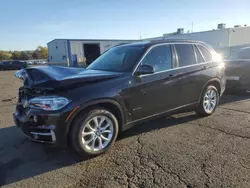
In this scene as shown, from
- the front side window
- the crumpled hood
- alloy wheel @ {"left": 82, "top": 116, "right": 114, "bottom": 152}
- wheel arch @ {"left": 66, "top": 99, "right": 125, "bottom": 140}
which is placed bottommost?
alloy wheel @ {"left": 82, "top": 116, "right": 114, "bottom": 152}

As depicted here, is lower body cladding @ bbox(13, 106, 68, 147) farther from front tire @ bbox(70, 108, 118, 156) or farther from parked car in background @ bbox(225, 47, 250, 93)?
parked car in background @ bbox(225, 47, 250, 93)

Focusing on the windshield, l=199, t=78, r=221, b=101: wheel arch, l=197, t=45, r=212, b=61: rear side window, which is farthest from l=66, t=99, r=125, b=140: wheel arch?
l=197, t=45, r=212, b=61: rear side window

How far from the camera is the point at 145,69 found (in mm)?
3980

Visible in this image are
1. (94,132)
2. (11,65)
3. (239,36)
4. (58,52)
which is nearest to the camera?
(94,132)

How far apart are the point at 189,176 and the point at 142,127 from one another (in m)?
2.04

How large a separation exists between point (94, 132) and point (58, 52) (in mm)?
31081

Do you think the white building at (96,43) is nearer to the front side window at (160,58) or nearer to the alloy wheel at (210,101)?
the alloy wheel at (210,101)

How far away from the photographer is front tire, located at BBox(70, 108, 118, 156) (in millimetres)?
3463

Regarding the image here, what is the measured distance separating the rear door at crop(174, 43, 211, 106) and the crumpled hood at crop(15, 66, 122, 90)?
159 centimetres

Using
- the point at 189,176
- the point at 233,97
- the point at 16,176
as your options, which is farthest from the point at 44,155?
the point at 233,97

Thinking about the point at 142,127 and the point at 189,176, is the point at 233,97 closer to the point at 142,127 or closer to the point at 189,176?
the point at 142,127

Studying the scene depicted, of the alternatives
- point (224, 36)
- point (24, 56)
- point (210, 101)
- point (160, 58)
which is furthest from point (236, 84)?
point (24, 56)

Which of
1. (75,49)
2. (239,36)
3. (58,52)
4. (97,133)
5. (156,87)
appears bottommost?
(97,133)

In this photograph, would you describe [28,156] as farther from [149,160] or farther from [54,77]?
[149,160]
